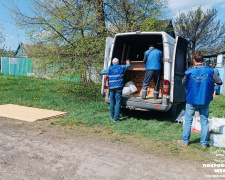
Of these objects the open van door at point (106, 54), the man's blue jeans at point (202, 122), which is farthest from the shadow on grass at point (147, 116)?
the man's blue jeans at point (202, 122)

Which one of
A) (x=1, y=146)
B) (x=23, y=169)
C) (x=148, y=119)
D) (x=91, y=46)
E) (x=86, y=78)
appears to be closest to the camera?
(x=23, y=169)

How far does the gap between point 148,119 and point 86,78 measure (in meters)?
3.59

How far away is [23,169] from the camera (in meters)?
3.35

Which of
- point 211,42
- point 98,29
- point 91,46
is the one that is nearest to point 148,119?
point 91,46

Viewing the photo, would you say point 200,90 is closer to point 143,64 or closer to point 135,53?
point 143,64

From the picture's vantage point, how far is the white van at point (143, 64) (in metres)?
6.02

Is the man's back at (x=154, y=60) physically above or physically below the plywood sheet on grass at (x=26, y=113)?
above

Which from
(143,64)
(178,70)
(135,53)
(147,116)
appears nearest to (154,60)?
(178,70)

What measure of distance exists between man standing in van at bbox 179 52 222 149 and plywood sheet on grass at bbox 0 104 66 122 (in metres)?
3.97

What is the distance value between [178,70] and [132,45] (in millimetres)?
2570

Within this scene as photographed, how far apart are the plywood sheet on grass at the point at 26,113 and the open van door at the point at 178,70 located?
342cm

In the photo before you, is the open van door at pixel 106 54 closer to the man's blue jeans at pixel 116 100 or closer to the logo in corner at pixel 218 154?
the man's blue jeans at pixel 116 100

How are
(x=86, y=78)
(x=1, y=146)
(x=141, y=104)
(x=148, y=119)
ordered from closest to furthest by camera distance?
(x=1, y=146), (x=141, y=104), (x=148, y=119), (x=86, y=78)

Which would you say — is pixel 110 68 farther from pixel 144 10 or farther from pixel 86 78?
pixel 144 10
